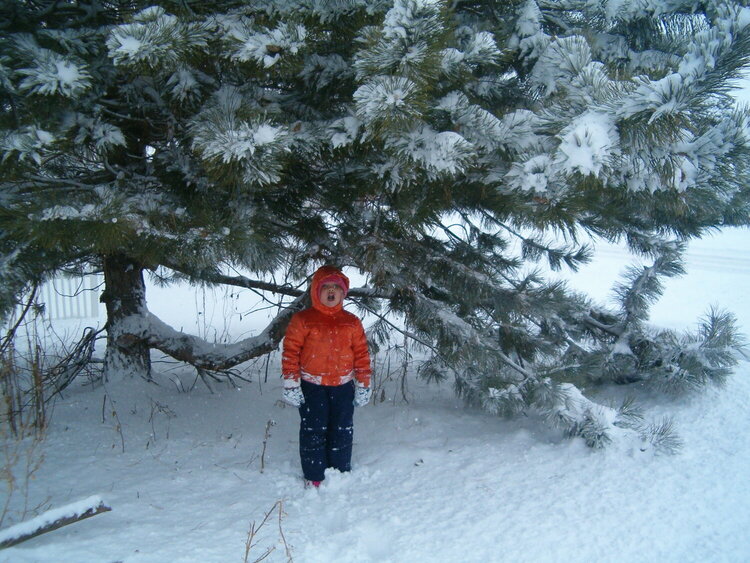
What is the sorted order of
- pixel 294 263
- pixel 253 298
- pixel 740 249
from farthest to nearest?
pixel 740 249, pixel 253 298, pixel 294 263

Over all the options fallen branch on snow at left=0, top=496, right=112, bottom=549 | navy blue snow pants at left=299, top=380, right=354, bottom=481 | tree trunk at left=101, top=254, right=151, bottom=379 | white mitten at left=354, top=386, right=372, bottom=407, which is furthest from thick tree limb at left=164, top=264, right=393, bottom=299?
fallen branch on snow at left=0, top=496, right=112, bottom=549

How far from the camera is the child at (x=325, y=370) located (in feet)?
9.95

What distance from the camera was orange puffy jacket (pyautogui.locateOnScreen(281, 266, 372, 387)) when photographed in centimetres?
307

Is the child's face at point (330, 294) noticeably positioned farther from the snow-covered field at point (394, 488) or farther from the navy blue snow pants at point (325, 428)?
the snow-covered field at point (394, 488)

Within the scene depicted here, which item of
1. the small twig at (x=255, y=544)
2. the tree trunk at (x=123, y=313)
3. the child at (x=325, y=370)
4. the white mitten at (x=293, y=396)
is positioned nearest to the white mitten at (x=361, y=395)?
the child at (x=325, y=370)

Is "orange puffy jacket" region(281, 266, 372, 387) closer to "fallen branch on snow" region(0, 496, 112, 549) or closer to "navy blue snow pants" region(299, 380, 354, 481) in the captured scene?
"navy blue snow pants" region(299, 380, 354, 481)

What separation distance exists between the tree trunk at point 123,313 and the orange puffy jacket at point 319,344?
1588 millimetres

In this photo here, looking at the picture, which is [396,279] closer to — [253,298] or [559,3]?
[559,3]

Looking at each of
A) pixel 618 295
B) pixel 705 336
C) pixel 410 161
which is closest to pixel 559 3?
pixel 410 161

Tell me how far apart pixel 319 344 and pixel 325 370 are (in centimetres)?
16

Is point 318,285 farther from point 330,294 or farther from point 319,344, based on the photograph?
point 319,344

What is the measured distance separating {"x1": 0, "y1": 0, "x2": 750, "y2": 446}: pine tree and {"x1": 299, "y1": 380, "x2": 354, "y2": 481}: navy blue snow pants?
0.66 m

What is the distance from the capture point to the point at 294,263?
3.39 meters

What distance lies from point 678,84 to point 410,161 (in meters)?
0.96
